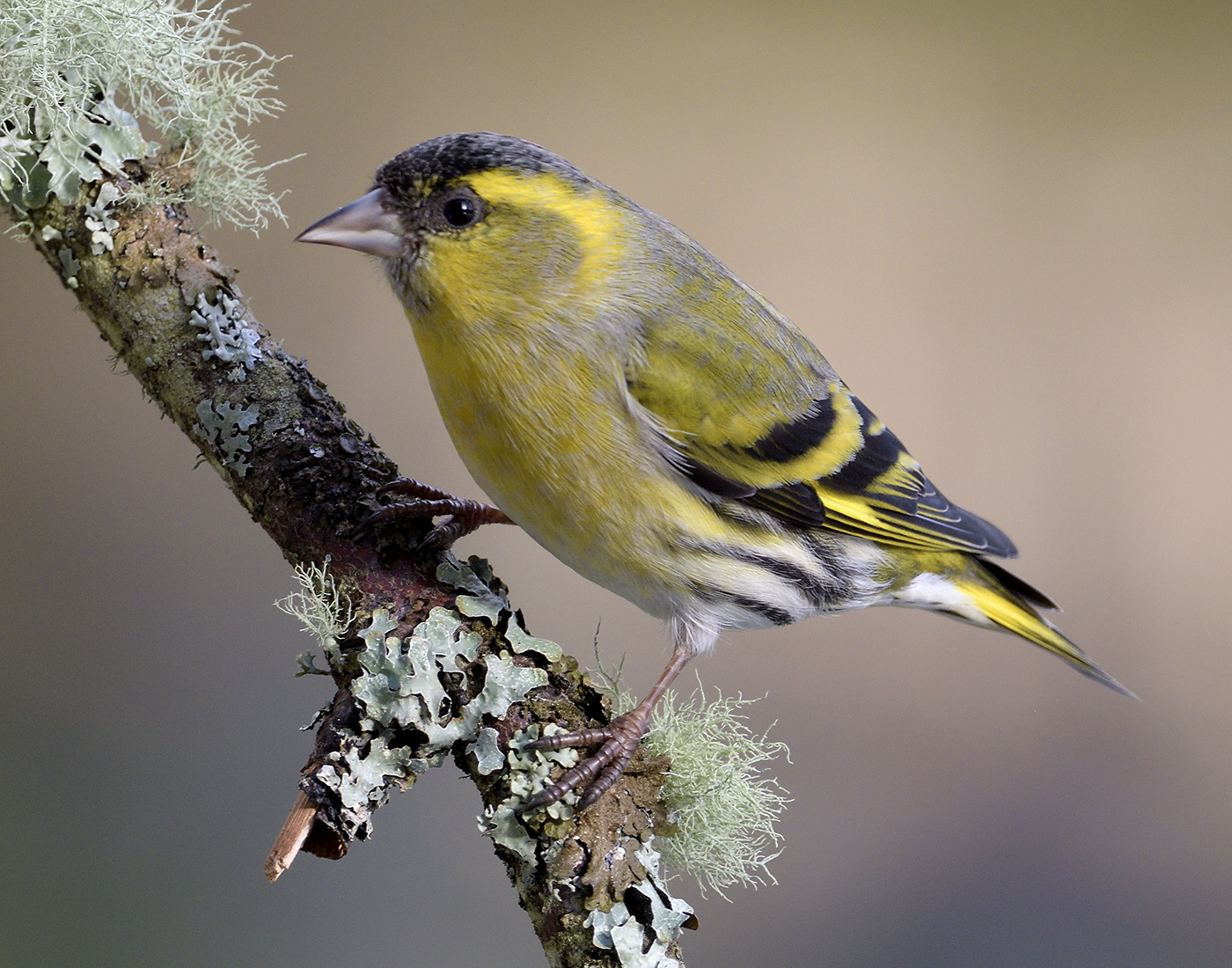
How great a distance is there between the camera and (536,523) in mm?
1150

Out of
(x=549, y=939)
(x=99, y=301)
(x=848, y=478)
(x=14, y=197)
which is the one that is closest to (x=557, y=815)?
(x=549, y=939)

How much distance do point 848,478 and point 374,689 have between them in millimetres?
666

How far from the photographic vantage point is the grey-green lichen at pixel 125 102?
1115 mm

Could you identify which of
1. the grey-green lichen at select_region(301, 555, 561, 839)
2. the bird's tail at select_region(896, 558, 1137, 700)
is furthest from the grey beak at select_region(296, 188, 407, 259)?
the bird's tail at select_region(896, 558, 1137, 700)

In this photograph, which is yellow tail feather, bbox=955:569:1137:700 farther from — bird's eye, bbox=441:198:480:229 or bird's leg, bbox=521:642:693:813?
bird's eye, bbox=441:198:480:229

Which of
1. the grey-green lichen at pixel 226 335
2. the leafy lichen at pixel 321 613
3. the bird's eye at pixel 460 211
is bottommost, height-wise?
the leafy lichen at pixel 321 613

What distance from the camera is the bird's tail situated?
5.01 ft

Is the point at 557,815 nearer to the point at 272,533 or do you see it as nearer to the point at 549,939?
the point at 549,939

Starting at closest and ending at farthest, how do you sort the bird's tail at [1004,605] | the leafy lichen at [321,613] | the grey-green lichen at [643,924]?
the grey-green lichen at [643,924] → the leafy lichen at [321,613] → the bird's tail at [1004,605]

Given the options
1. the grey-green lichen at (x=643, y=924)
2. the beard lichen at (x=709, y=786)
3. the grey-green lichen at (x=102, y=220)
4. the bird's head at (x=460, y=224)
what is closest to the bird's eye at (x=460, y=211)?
the bird's head at (x=460, y=224)

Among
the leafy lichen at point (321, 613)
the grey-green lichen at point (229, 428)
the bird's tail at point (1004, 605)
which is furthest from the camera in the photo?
the bird's tail at point (1004, 605)

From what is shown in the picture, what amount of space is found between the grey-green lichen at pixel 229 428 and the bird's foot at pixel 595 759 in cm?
46

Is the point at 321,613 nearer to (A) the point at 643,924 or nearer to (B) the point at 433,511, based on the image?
(B) the point at 433,511

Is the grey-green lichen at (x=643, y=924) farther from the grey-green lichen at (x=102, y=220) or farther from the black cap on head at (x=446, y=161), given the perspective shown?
the grey-green lichen at (x=102, y=220)
